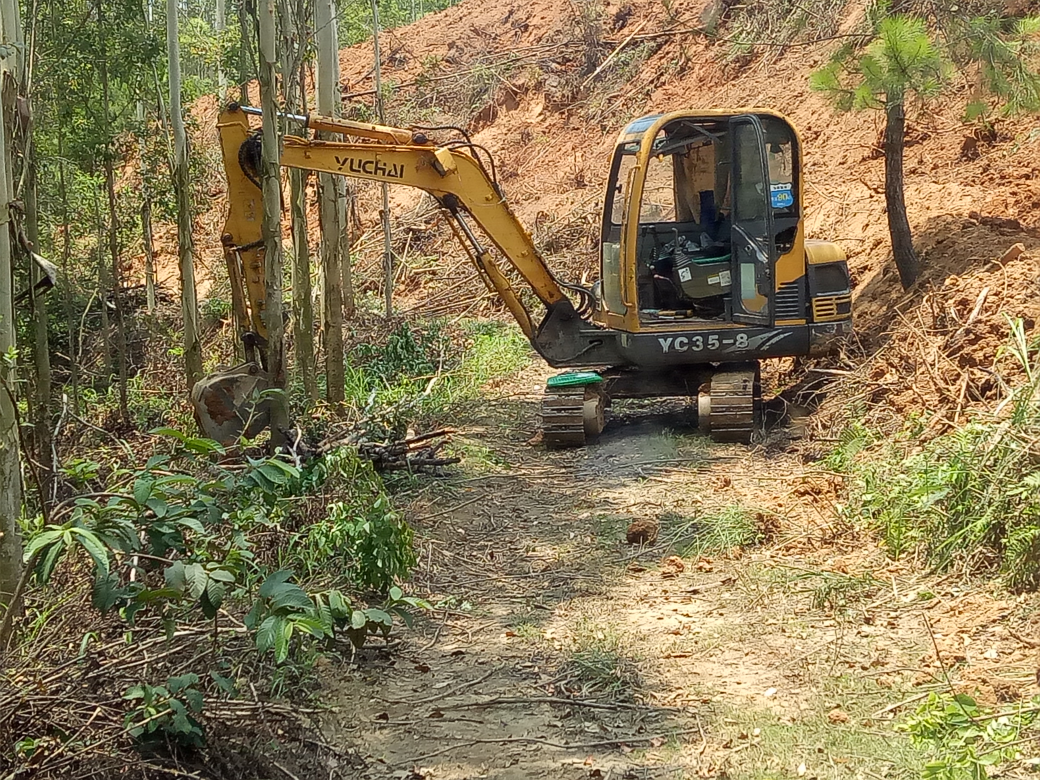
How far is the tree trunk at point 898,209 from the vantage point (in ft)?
33.0

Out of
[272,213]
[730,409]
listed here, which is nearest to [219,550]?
[272,213]

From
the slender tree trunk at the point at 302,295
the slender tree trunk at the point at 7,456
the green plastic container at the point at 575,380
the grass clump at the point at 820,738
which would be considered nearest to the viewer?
the grass clump at the point at 820,738

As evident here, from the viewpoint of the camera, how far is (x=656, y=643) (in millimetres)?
5414

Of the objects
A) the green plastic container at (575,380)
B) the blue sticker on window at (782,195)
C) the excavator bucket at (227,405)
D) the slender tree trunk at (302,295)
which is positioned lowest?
the green plastic container at (575,380)

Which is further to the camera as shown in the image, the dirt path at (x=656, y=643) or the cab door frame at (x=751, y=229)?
the cab door frame at (x=751, y=229)

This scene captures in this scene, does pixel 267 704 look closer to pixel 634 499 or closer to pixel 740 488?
pixel 634 499

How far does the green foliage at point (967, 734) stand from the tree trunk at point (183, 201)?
8.87m

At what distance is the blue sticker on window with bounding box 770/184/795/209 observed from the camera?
9211mm

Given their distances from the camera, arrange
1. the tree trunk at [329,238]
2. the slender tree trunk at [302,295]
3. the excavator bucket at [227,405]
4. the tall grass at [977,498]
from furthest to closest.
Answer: the tree trunk at [329,238], the slender tree trunk at [302,295], the excavator bucket at [227,405], the tall grass at [977,498]

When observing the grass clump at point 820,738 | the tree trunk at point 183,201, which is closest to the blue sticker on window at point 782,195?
the grass clump at point 820,738

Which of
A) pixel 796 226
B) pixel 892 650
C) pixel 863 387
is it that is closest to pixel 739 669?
pixel 892 650

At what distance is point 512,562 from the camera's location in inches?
265


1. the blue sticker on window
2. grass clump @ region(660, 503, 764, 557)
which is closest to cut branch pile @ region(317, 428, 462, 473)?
grass clump @ region(660, 503, 764, 557)

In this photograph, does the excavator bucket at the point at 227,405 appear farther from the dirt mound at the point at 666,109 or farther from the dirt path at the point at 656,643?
the dirt mound at the point at 666,109
